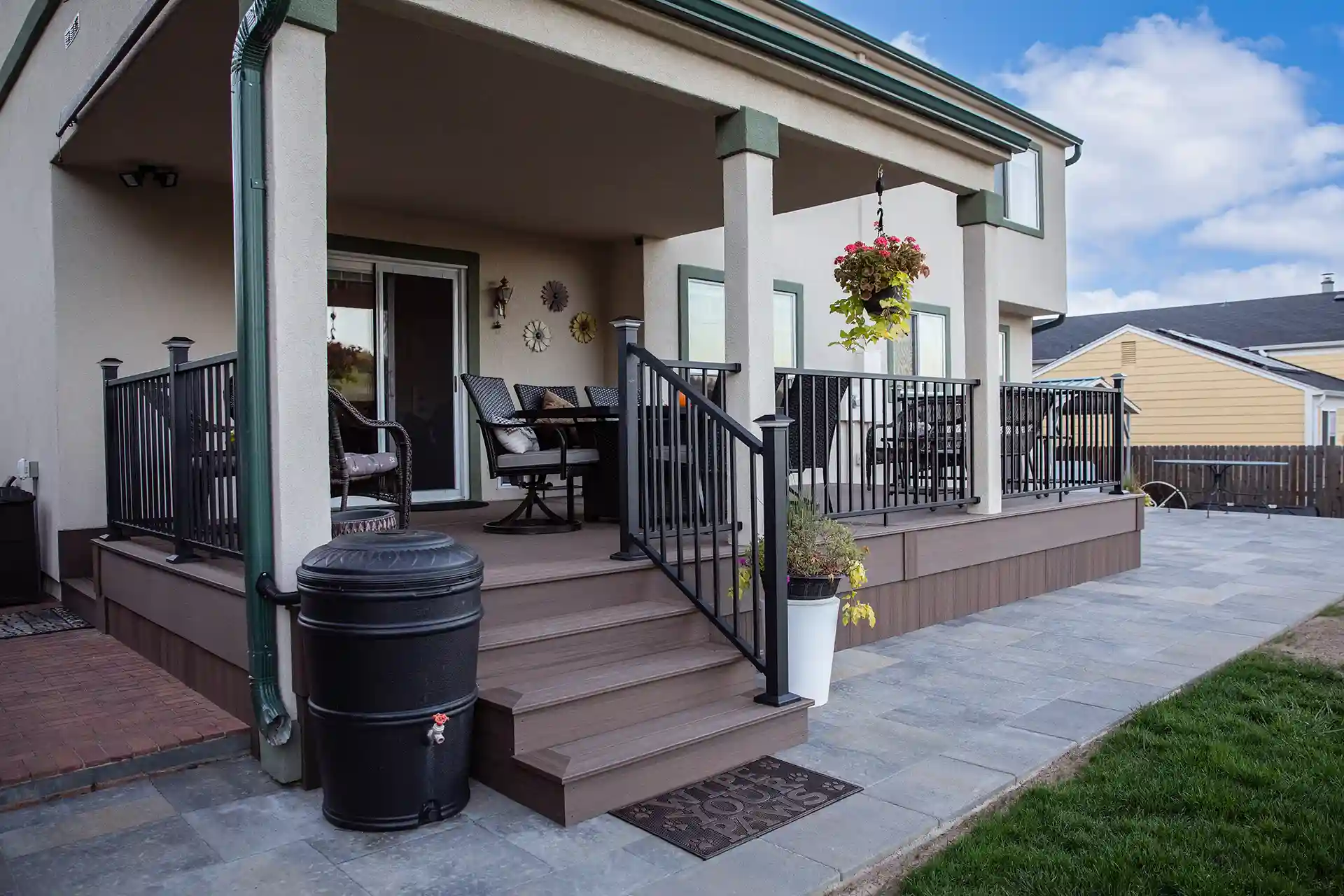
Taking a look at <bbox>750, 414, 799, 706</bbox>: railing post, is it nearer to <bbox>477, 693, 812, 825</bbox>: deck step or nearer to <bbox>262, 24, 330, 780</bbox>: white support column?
<bbox>477, 693, 812, 825</bbox>: deck step

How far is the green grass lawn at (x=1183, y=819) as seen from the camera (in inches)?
94.0

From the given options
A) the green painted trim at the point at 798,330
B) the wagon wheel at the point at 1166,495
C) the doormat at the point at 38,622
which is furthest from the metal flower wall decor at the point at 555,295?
the wagon wheel at the point at 1166,495

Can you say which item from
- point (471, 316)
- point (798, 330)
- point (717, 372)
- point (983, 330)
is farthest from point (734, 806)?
point (798, 330)

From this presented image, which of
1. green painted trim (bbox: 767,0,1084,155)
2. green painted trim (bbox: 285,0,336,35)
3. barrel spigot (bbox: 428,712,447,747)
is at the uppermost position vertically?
green painted trim (bbox: 767,0,1084,155)

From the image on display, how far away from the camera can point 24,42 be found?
5.39 meters

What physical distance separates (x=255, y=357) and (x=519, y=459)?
2048 mm

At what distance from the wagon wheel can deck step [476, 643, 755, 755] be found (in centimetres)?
A: 1269

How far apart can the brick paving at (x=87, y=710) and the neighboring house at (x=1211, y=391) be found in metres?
18.4

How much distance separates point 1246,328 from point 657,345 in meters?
19.5

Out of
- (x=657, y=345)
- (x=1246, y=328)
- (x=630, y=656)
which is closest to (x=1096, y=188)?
(x=1246, y=328)

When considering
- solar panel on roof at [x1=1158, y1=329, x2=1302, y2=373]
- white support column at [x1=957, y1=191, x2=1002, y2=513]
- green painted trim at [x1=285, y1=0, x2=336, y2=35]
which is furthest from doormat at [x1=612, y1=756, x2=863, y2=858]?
solar panel on roof at [x1=1158, y1=329, x2=1302, y2=373]

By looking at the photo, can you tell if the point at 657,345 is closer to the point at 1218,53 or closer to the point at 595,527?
the point at 595,527

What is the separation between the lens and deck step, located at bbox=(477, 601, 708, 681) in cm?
332

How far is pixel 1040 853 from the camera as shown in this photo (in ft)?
8.32
